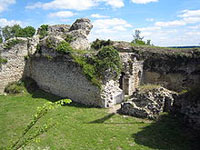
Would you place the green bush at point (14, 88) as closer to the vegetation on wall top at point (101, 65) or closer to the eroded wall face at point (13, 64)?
the eroded wall face at point (13, 64)

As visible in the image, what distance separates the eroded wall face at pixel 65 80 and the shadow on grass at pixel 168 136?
351 cm

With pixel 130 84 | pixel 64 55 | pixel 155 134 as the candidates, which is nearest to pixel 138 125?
pixel 155 134

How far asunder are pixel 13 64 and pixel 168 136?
1226cm

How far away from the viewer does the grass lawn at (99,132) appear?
21.2 feet

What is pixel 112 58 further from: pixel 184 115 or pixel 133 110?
pixel 184 115

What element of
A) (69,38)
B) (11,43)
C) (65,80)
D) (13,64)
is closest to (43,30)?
(11,43)

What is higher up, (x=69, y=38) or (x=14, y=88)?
(x=69, y=38)

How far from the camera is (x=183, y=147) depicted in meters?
6.22

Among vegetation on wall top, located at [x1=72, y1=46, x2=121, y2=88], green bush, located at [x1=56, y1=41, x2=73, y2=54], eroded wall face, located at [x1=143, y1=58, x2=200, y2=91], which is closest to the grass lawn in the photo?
vegetation on wall top, located at [x1=72, y1=46, x2=121, y2=88]

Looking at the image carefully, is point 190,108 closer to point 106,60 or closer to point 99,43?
point 106,60

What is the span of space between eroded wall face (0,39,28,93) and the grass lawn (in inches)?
171

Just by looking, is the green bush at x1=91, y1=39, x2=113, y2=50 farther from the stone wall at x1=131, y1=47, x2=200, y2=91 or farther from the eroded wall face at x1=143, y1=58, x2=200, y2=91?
the eroded wall face at x1=143, y1=58, x2=200, y2=91

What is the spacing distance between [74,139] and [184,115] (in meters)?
5.09

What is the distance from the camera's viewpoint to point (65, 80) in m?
11.9
